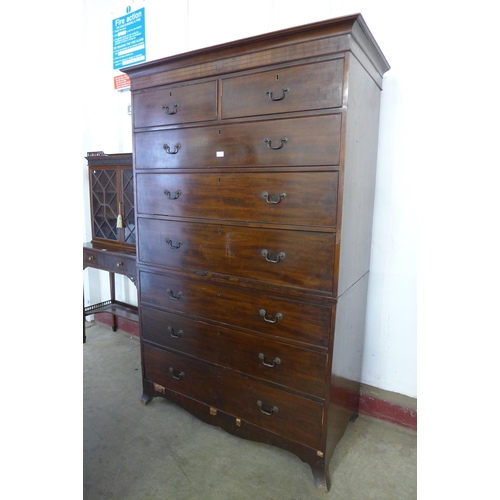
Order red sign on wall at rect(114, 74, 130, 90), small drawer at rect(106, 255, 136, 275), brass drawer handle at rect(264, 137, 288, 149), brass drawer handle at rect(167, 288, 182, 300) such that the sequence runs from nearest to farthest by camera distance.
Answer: brass drawer handle at rect(264, 137, 288, 149)
brass drawer handle at rect(167, 288, 182, 300)
small drawer at rect(106, 255, 136, 275)
red sign on wall at rect(114, 74, 130, 90)

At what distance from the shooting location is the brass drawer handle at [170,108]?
1.69m

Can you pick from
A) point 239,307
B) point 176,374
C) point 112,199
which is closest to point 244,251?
point 239,307

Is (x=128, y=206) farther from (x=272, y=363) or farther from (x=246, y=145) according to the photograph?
(x=272, y=363)

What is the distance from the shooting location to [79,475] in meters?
0.79

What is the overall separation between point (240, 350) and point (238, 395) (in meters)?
0.25

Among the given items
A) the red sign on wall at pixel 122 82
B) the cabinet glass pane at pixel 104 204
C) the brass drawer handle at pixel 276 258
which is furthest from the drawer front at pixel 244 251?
the red sign on wall at pixel 122 82

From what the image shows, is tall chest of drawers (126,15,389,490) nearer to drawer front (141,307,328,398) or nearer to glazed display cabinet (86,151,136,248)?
drawer front (141,307,328,398)

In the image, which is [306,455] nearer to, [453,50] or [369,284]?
[369,284]

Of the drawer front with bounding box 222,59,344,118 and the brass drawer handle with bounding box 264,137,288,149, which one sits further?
the brass drawer handle with bounding box 264,137,288,149

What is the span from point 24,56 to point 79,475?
86 cm

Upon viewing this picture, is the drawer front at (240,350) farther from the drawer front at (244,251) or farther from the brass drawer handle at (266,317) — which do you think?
the drawer front at (244,251)

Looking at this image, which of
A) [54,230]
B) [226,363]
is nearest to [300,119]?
[54,230]

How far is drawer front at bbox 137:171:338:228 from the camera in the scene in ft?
4.49

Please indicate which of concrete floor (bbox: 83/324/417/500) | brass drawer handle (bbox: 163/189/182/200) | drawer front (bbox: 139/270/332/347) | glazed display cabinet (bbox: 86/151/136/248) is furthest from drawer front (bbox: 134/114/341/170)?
concrete floor (bbox: 83/324/417/500)
